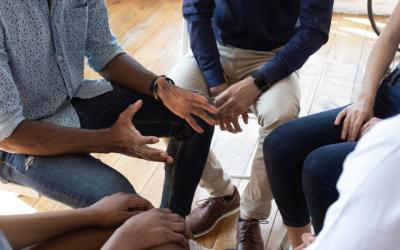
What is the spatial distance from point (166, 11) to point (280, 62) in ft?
7.14

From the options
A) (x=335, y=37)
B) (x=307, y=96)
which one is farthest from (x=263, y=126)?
(x=335, y=37)

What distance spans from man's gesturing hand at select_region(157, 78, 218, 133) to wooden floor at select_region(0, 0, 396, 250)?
0.49m

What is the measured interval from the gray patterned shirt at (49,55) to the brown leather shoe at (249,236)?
0.62m

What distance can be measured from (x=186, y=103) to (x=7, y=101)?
470 millimetres

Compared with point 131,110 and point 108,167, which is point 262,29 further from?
point 108,167

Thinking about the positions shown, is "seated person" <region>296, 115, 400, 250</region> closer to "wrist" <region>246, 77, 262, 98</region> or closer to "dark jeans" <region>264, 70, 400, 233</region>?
"dark jeans" <region>264, 70, 400, 233</region>

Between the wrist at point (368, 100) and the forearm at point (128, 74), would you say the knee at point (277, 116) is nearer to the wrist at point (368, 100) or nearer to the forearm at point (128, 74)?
the wrist at point (368, 100)

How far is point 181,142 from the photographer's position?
139 cm

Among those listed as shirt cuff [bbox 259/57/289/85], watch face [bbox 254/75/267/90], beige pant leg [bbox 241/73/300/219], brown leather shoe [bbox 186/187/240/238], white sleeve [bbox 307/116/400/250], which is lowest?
brown leather shoe [bbox 186/187/240/238]

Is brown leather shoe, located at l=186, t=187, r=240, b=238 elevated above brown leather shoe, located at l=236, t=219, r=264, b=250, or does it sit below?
below

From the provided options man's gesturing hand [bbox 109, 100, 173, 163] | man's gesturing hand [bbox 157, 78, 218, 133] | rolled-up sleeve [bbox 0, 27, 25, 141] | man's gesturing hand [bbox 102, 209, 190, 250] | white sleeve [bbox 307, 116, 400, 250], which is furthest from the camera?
man's gesturing hand [bbox 157, 78, 218, 133]

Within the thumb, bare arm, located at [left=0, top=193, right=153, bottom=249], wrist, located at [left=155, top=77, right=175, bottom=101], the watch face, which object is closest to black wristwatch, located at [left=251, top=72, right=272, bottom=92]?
the watch face

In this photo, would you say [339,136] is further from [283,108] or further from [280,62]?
[280,62]

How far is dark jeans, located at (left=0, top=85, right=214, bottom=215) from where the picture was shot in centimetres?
114
